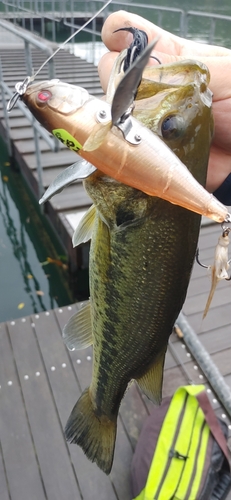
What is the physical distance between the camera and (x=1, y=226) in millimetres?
5801

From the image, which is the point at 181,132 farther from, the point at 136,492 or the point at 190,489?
the point at 136,492

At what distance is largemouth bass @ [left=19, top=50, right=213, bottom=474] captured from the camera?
2.93 feet

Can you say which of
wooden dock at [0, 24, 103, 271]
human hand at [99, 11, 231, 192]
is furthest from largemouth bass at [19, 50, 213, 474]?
wooden dock at [0, 24, 103, 271]

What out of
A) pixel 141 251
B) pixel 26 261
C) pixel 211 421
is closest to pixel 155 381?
pixel 141 251

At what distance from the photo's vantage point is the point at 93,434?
1495 mm

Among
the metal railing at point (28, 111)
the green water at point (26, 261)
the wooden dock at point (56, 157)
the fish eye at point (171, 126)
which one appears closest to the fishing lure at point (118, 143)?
the fish eye at point (171, 126)

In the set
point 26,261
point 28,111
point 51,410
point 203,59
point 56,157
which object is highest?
point 28,111

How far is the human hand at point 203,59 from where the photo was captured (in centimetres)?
118

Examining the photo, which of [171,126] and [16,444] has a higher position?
[171,126]

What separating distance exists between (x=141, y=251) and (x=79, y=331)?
0.53 metres

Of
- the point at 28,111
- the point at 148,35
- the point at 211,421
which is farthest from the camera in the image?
the point at 28,111

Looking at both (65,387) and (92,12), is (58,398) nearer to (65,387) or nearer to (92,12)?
(65,387)

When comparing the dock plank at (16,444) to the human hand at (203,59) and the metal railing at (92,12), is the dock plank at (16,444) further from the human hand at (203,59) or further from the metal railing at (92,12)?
the metal railing at (92,12)

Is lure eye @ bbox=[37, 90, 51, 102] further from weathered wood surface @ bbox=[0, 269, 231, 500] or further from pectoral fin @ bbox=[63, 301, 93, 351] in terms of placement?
weathered wood surface @ bbox=[0, 269, 231, 500]
